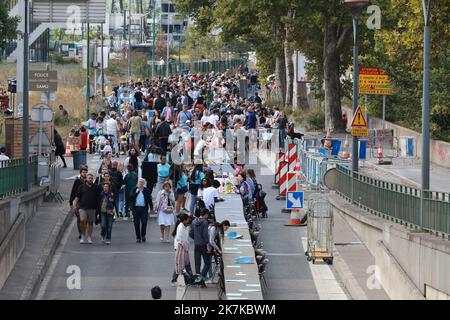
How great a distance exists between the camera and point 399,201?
26.4 m

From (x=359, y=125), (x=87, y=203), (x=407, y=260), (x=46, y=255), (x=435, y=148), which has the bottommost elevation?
(x=46, y=255)

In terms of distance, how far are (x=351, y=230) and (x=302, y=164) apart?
920 centimetres

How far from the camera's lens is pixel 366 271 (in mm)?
25250

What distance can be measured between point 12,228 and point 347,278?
619 centimetres

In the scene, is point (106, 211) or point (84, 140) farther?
point (84, 140)

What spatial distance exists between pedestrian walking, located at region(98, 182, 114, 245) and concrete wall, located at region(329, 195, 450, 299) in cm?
542

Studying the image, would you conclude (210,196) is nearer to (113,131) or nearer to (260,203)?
(260,203)

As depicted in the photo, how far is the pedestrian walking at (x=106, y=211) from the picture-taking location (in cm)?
2927

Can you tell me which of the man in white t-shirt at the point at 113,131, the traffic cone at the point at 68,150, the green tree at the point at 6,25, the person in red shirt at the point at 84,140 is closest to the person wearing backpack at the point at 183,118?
the man in white t-shirt at the point at 113,131

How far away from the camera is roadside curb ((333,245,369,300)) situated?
2323cm

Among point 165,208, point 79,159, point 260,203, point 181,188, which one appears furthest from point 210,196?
point 79,159

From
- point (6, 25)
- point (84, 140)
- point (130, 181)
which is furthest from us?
point (84, 140)

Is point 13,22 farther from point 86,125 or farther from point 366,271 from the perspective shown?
point 86,125

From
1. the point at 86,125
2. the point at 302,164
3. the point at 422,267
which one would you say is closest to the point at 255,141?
the point at 86,125
